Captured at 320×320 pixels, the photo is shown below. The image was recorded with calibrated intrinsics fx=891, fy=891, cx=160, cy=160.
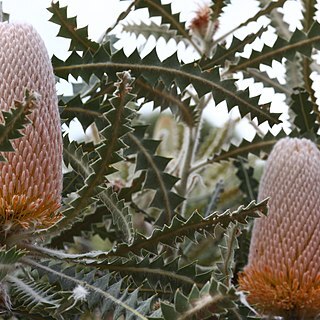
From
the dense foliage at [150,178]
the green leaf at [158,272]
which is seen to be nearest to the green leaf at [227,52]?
the dense foliage at [150,178]

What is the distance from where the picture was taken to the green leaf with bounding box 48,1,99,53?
5.68 feet

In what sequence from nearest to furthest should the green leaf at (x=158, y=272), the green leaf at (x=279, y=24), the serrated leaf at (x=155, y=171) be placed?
the green leaf at (x=158, y=272), the serrated leaf at (x=155, y=171), the green leaf at (x=279, y=24)

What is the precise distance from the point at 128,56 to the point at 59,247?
0.47 metres

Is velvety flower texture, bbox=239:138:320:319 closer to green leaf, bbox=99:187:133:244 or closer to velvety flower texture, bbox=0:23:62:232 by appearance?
green leaf, bbox=99:187:133:244

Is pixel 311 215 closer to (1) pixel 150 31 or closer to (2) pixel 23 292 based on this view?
(2) pixel 23 292

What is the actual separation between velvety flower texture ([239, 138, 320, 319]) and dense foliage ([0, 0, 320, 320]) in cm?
7

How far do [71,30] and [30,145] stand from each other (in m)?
0.41

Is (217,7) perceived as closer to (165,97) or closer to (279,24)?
(279,24)

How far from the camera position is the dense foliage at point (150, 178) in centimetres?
136

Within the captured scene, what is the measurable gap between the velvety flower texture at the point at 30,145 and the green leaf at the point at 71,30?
0.87ft

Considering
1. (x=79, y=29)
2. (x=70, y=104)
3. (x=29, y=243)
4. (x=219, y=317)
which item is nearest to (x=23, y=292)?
(x=29, y=243)

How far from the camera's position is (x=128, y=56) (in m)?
1.68

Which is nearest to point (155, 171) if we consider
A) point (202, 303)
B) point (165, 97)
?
point (165, 97)

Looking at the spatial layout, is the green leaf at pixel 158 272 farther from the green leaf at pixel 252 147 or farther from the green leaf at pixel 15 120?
the green leaf at pixel 252 147
